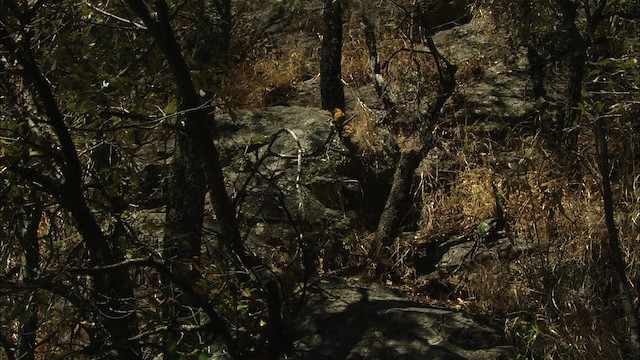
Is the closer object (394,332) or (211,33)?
(394,332)

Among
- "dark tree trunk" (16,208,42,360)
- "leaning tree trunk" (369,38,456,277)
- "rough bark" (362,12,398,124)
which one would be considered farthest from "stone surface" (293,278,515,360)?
"rough bark" (362,12,398,124)

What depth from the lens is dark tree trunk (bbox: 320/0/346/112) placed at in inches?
333

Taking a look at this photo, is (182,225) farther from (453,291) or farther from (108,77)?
(453,291)

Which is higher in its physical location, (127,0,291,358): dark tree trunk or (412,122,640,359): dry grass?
(127,0,291,358): dark tree trunk

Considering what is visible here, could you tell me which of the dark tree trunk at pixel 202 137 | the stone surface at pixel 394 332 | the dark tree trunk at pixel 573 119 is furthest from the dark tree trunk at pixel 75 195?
the dark tree trunk at pixel 573 119

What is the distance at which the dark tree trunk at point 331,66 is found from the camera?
8.47 meters

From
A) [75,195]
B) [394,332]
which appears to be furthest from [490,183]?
[75,195]

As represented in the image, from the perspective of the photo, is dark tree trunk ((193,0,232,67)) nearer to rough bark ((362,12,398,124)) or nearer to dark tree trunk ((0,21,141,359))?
dark tree trunk ((0,21,141,359))

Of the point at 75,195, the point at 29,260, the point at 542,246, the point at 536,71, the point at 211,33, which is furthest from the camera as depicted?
the point at 536,71

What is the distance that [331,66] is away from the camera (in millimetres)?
8602

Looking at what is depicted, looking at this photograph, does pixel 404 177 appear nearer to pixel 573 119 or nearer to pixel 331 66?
pixel 573 119

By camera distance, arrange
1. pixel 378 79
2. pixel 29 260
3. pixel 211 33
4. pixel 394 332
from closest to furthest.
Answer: pixel 29 260 → pixel 394 332 → pixel 211 33 → pixel 378 79

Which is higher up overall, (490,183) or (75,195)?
(75,195)

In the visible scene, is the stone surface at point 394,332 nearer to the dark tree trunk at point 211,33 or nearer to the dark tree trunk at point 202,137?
the dark tree trunk at point 202,137
